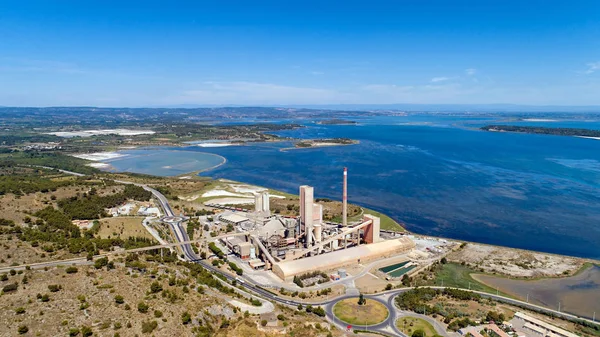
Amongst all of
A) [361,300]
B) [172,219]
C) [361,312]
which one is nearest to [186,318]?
[361,312]

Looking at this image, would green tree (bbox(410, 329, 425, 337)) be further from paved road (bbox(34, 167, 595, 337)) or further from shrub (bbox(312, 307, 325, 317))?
shrub (bbox(312, 307, 325, 317))

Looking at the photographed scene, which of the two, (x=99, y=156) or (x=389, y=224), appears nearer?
(x=389, y=224)

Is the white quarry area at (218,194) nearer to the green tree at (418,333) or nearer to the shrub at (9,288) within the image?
the shrub at (9,288)

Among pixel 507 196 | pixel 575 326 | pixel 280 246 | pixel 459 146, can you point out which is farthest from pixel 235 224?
pixel 459 146

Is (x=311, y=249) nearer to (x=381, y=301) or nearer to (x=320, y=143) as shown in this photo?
(x=381, y=301)

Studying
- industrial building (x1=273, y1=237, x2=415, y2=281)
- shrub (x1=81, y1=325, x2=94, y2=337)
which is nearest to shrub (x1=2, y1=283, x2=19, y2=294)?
shrub (x1=81, y1=325, x2=94, y2=337)

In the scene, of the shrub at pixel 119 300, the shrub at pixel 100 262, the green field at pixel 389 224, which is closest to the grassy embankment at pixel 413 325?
the shrub at pixel 119 300

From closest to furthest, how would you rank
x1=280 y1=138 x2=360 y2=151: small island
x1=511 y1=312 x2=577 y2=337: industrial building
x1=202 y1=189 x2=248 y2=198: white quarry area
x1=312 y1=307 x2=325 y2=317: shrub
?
x1=511 y1=312 x2=577 y2=337: industrial building → x1=312 y1=307 x2=325 y2=317: shrub → x1=202 y1=189 x2=248 y2=198: white quarry area → x1=280 y1=138 x2=360 y2=151: small island
